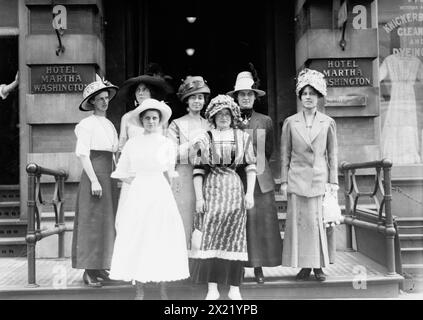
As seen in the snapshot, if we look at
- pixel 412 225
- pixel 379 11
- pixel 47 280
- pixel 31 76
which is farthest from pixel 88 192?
pixel 379 11

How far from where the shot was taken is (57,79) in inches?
277

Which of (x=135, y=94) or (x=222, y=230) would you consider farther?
(x=135, y=94)

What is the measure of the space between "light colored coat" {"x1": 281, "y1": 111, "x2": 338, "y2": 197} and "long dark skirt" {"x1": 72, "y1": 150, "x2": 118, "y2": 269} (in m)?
1.77

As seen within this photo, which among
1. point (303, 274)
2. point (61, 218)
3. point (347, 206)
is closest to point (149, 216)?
point (303, 274)

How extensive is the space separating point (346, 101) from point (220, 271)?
127 inches

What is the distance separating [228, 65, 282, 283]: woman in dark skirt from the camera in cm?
536

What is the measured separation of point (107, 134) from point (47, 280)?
5.47 feet

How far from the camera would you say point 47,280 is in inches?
224

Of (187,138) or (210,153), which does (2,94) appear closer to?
(187,138)

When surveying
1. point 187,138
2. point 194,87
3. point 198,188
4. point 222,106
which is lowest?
point 198,188

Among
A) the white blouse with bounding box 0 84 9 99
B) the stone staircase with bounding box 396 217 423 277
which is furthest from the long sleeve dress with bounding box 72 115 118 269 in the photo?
the stone staircase with bounding box 396 217 423 277

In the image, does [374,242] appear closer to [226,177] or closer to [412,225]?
[412,225]

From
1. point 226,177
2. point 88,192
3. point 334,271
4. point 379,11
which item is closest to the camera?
point 226,177

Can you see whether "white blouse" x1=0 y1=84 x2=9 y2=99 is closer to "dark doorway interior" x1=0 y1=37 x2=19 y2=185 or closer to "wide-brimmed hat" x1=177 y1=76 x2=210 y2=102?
"dark doorway interior" x1=0 y1=37 x2=19 y2=185
